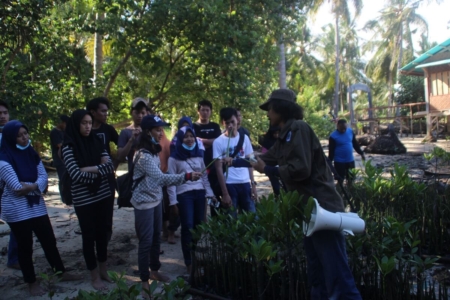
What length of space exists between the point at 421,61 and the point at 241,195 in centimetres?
2111

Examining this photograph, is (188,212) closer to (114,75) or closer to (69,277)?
(69,277)

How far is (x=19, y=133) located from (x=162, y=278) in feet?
6.16

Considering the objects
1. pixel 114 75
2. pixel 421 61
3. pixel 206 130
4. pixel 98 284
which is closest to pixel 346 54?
pixel 421 61

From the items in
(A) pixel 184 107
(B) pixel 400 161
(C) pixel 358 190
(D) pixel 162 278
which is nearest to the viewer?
(D) pixel 162 278

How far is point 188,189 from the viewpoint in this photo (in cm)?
451

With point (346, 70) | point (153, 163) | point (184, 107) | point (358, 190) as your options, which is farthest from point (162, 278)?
point (346, 70)

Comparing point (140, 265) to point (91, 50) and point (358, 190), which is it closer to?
point (358, 190)

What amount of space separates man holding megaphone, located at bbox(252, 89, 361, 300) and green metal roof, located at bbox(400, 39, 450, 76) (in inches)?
855

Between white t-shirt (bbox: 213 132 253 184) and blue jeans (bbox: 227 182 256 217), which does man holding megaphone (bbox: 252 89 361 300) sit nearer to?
white t-shirt (bbox: 213 132 253 184)

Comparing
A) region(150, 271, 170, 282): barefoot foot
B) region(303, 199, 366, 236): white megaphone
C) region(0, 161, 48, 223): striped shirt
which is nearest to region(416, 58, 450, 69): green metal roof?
region(150, 271, 170, 282): barefoot foot

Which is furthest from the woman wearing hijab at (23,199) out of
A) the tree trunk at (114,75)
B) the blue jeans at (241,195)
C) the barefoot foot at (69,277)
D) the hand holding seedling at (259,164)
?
the tree trunk at (114,75)

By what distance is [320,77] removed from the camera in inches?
1630

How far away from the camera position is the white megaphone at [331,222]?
9.46 feet

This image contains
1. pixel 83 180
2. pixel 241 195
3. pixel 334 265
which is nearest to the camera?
pixel 334 265
